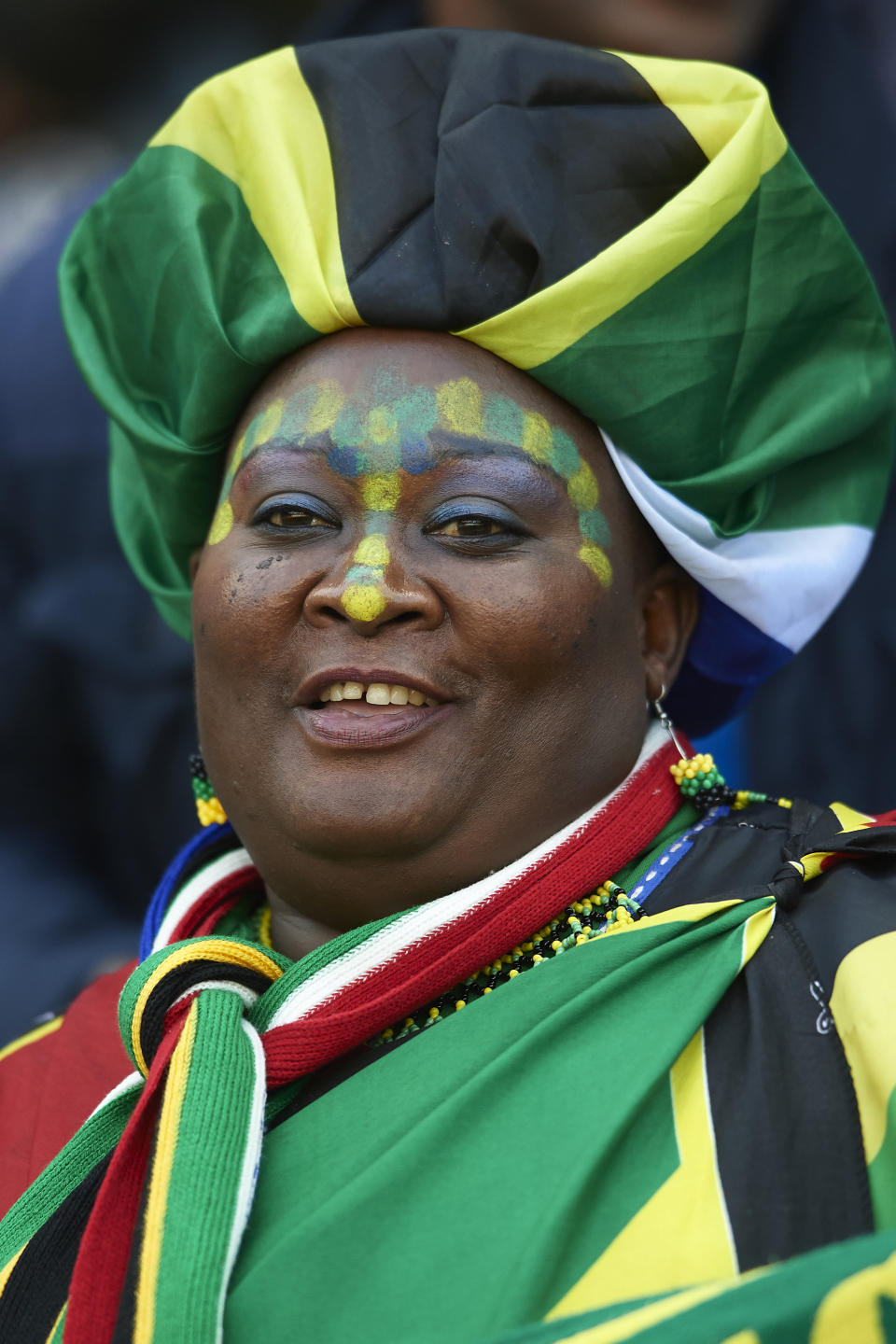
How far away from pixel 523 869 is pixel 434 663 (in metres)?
0.32

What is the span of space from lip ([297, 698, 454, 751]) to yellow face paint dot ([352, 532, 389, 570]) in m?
0.17

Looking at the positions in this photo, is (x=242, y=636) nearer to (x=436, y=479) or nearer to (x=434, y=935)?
(x=436, y=479)

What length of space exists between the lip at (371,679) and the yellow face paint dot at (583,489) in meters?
0.38

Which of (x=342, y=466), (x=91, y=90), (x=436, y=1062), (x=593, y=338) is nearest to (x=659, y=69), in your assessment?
(x=593, y=338)

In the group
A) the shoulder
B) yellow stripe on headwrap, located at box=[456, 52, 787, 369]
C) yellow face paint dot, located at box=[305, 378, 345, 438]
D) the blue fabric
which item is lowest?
the shoulder

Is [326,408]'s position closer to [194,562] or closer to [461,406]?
[461,406]

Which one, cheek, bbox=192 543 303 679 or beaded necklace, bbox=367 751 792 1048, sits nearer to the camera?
beaded necklace, bbox=367 751 792 1048

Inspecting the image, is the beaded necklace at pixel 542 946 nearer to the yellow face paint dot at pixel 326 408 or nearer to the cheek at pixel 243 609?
the cheek at pixel 243 609

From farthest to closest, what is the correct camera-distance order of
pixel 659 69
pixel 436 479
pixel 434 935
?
pixel 659 69 → pixel 436 479 → pixel 434 935

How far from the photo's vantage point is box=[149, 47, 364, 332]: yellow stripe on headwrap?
2412 mm

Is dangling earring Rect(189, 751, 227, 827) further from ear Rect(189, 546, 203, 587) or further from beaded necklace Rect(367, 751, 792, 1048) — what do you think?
beaded necklace Rect(367, 751, 792, 1048)

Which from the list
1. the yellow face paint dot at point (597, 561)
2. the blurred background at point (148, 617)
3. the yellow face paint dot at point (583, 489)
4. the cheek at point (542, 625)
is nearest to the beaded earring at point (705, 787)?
the cheek at point (542, 625)

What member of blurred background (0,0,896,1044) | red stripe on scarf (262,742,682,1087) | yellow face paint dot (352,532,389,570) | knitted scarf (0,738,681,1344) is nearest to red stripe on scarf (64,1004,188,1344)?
knitted scarf (0,738,681,1344)

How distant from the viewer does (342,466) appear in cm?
234
